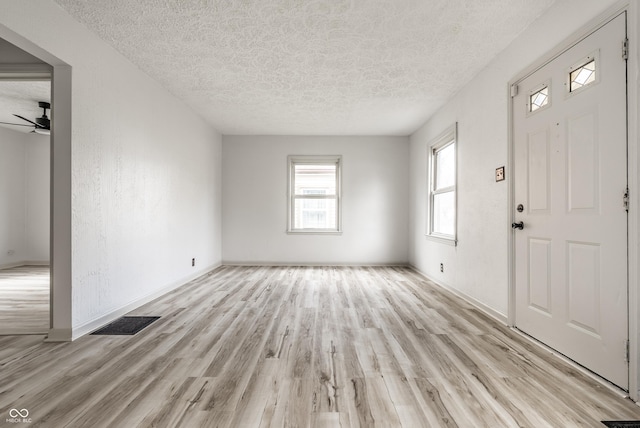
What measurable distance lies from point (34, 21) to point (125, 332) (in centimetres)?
251

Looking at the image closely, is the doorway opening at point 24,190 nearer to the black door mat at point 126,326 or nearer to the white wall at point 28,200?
the white wall at point 28,200

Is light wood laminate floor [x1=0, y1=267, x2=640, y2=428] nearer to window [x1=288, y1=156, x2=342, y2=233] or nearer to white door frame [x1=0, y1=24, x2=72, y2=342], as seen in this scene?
white door frame [x1=0, y1=24, x2=72, y2=342]

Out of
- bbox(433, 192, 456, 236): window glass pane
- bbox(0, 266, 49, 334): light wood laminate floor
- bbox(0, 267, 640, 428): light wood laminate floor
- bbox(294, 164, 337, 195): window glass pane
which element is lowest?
bbox(0, 266, 49, 334): light wood laminate floor

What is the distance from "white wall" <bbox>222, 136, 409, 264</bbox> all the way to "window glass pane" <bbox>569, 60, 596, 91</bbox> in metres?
4.15

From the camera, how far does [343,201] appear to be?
6.23 metres

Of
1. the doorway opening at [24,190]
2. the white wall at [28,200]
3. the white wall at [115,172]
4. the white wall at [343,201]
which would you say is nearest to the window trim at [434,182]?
the white wall at [343,201]

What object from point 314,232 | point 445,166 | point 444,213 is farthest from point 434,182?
point 314,232

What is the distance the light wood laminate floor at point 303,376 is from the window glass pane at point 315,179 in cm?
354

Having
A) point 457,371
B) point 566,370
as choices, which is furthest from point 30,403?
point 566,370

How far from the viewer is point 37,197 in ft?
20.4

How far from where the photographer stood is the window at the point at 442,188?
4388mm

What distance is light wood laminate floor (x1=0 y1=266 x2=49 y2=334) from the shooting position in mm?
2680

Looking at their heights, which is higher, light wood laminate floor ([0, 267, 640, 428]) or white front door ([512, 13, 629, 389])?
white front door ([512, 13, 629, 389])

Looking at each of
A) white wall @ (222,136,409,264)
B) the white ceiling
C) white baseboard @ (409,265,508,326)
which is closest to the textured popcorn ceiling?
white wall @ (222,136,409,264)
